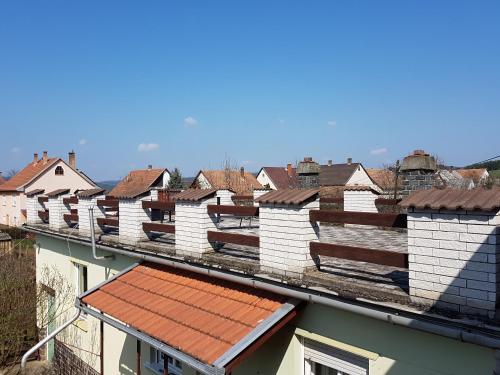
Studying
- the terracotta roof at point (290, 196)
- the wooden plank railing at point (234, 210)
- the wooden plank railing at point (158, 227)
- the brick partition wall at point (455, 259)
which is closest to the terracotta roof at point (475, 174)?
the wooden plank railing at point (158, 227)

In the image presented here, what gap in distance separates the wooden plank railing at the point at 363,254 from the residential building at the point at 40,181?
36156 millimetres

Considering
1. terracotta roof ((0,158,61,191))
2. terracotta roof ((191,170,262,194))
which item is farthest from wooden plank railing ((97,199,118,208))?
terracotta roof ((191,170,262,194))

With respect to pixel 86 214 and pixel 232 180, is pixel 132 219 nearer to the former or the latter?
pixel 86 214

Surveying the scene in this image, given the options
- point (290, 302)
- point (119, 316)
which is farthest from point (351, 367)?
point (119, 316)

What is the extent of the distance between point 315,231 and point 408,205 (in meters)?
1.47

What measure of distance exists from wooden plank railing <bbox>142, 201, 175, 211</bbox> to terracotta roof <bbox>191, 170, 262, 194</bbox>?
119 feet

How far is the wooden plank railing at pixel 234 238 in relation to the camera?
5.62m

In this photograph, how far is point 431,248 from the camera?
12.0ft

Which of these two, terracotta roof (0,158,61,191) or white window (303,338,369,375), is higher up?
terracotta roof (0,158,61,191)

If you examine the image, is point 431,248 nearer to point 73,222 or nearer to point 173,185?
point 73,222

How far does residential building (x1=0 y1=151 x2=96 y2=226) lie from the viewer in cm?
3784

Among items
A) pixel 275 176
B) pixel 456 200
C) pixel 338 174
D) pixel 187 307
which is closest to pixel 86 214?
pixel 187 307

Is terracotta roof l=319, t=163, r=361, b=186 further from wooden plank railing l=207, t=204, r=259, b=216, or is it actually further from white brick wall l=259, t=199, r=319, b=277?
white brick wall l=259, t=199, r=319, b=277

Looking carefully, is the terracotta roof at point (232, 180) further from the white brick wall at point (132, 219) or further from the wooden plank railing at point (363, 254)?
the wooden plank railing at point (363, 254)
